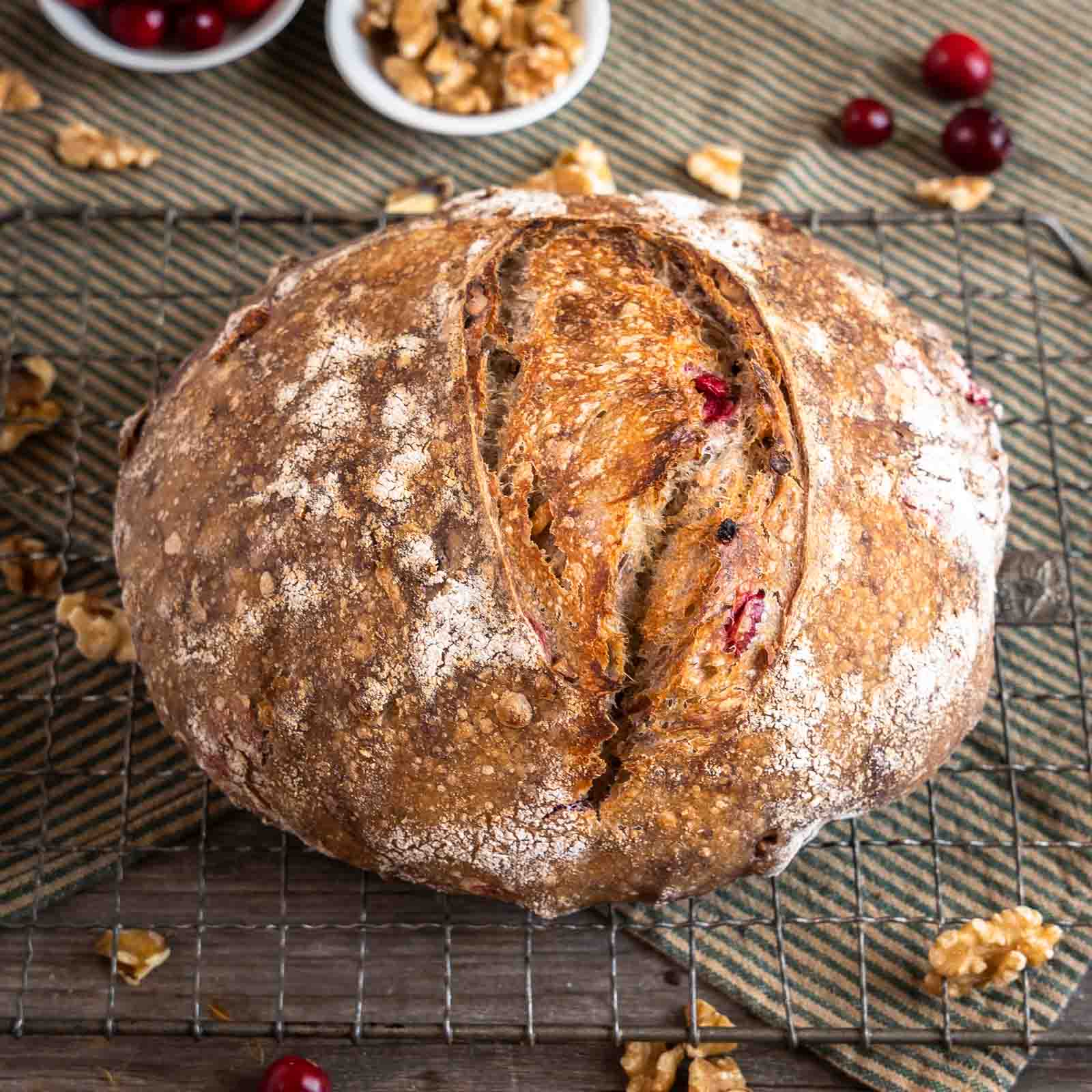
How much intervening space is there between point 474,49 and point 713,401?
1187mm

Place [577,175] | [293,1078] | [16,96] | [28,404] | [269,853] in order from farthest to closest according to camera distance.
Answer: [16,96]
[577,175]
[28,404]
[269,853]
[293,1078]

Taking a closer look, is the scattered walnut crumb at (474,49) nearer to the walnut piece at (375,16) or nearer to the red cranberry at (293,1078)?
the walnut piece at (375,16)

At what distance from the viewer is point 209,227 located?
250 centimetres

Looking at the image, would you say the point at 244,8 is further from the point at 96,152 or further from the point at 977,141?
the point at 977,141

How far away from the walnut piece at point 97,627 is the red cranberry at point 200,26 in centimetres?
106

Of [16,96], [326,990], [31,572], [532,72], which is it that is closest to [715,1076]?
[326,990]

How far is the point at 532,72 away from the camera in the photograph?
8.15 feet

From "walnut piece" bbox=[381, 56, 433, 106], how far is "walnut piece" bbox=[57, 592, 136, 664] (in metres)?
1.09

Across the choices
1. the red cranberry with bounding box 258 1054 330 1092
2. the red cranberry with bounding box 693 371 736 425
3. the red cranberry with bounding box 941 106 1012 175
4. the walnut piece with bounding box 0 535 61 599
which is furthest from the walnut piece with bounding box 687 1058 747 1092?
the red cranberry with bounding box 941 106 1012 175

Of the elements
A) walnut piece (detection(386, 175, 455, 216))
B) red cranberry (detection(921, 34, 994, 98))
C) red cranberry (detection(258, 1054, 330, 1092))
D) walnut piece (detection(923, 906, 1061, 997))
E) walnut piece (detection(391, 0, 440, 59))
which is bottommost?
red cranberry (detection(258, 1054, 330, 1092))

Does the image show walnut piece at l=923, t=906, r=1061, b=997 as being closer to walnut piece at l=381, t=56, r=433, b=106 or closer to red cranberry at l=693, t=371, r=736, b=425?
red cranberry at l=693, t=371, r=736, b=425

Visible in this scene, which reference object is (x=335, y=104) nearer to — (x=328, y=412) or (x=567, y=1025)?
(x=328, y=412)

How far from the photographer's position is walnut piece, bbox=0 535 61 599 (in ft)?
7.38

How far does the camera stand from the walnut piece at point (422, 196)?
2516mm
